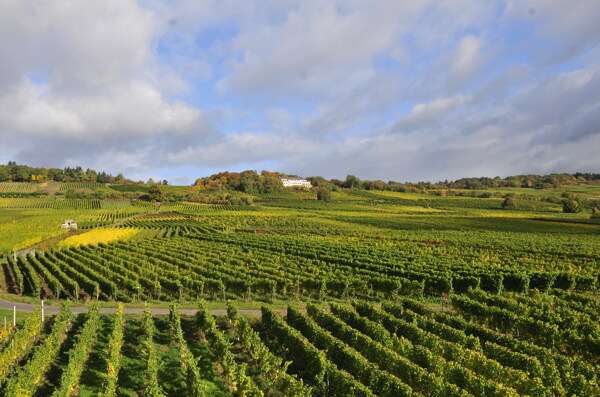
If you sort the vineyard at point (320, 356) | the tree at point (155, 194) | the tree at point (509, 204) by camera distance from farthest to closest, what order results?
the tree at point (155, 194) → the tree at point (509, 204) → the vineyard at point (320, 356)

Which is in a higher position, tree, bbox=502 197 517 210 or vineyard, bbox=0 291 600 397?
tree, bbox=502 197 517 210

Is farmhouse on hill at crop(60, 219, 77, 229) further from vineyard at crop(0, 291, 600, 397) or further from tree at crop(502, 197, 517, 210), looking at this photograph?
tree at crop(502, 197, 517, 210)

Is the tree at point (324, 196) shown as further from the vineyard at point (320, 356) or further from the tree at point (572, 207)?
the vineyard at point (320, 356)

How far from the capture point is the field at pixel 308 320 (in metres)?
16.4

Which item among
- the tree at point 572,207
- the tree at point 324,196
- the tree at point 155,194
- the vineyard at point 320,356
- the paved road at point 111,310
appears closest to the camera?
the vineyard at point 320,356

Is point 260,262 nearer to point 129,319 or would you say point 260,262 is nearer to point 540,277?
point 129,319

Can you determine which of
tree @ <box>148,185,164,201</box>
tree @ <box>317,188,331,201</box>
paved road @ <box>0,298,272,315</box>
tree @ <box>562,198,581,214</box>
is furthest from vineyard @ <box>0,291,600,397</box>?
tree @ <box>148,185,164,201</box>

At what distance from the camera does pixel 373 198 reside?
185 m

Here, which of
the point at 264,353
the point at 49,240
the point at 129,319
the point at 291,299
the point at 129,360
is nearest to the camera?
the point at 264,353

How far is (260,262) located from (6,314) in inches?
1053

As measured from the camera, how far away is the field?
16406 mm

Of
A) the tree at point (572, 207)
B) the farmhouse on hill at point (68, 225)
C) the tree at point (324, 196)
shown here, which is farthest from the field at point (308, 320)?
the tree at point (324, 196)

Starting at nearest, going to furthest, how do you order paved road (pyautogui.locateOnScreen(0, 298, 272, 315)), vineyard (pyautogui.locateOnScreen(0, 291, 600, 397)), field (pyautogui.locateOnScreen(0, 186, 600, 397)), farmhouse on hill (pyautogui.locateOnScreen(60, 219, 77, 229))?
vineyard (pyautogui.locateOnScreen(0, 291, 600, 397))
field (pyautogui.locateOnScreen(0, 186, 600, 397))
paved road (pyautogui.locateOnScreen(0, 298, 272, 315))
farmhouse on hill (pyautogui.locateOnScreen(60, 219, 77, 229))

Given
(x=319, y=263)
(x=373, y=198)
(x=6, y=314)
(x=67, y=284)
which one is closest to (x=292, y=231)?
(x=319, y=263)
